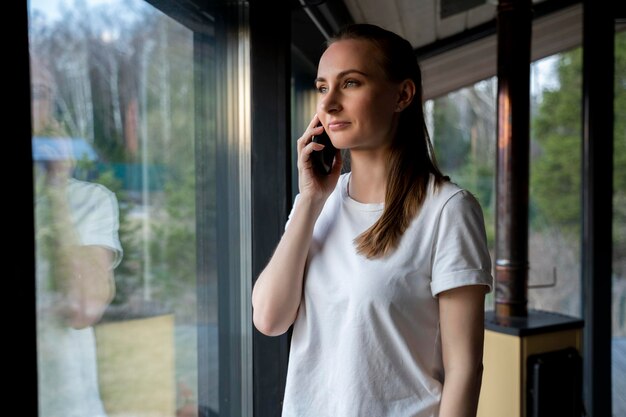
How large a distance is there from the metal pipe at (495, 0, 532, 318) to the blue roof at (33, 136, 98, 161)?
7.39 ft

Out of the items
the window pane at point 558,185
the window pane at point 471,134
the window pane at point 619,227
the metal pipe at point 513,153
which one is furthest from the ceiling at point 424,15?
the window pane at point 619,227

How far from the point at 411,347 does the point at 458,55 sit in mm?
3494

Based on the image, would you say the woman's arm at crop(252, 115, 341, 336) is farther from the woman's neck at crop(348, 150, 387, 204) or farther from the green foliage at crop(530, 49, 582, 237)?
the green foliage at crop(530, 49, 582, 237)

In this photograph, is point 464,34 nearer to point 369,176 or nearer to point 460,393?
point 369,176

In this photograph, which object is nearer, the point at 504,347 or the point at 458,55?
the point at 504,347

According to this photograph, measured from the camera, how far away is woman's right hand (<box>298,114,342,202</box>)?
4.33 feet

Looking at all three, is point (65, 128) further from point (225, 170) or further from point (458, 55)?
point (458, 55)

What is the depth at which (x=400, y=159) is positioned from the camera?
1.27 m

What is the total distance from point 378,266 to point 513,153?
209cm

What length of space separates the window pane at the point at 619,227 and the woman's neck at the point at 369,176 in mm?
3154

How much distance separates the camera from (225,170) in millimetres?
1998

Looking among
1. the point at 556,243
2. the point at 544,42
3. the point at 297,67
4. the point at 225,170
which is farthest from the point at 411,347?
the point at 544,42

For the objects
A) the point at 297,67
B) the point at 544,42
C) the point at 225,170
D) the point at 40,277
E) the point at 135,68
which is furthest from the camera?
the point at 544,42

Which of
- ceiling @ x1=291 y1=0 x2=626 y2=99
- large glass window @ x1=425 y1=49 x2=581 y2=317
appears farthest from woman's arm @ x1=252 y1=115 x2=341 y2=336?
large glass window @ x1=425 y1=49 x2=581 y2=317
